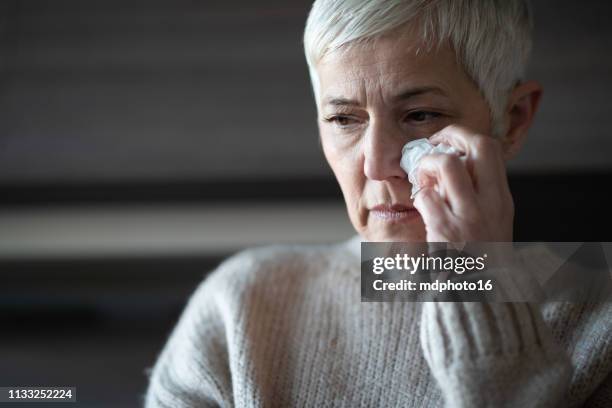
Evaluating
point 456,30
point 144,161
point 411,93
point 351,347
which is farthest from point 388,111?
point 144,161

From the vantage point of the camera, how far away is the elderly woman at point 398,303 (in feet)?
2.61

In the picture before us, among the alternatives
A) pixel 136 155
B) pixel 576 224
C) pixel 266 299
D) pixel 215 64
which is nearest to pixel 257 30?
pixel 215 64

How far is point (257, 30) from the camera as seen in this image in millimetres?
1453

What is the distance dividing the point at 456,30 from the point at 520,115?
24 centimetres

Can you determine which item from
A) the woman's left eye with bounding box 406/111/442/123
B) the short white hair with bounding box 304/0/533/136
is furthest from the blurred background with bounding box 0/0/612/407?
the woman's left eye with bounding box 406/111/442/123

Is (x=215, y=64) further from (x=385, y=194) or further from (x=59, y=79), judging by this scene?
(x=385, y=194)

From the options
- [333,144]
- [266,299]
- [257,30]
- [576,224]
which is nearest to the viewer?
[333,144]

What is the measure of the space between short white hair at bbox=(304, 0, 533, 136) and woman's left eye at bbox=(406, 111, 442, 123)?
0.30ft

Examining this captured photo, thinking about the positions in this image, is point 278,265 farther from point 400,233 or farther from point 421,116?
point 421,116

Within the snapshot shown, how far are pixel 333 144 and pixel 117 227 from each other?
747mm

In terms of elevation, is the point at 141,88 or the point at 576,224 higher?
the point at 141,88

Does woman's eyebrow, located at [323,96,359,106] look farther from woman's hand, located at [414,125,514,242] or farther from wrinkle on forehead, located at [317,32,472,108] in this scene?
woman's hand, located at [414,125,514,242]

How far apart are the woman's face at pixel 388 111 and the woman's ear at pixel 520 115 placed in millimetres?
85

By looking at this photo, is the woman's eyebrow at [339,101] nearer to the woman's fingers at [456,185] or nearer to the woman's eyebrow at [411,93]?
the woman's eyebrow at [411,93]
